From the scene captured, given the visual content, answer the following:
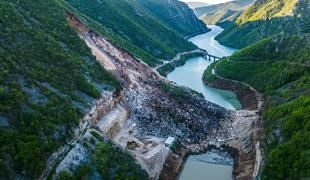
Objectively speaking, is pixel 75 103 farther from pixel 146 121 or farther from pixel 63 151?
pixel 146 121

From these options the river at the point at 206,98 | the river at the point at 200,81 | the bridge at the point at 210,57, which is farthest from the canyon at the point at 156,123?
the bridge at the point at 210,57

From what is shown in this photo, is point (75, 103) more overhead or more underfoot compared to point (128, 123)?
more overhead

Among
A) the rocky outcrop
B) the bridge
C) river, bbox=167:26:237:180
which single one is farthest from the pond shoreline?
the bridge

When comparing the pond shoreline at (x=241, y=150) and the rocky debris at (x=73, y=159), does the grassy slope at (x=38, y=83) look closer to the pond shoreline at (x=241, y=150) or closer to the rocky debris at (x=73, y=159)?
the rocky debris at (x=73, y=159)

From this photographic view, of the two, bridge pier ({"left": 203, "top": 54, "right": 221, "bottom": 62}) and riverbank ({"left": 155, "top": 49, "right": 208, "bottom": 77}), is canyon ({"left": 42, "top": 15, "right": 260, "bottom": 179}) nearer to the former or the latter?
riverbank ({"left": 155, "top": 49, "right": 208, "bottom": 77})

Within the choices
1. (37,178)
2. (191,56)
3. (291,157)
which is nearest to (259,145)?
(291,157)

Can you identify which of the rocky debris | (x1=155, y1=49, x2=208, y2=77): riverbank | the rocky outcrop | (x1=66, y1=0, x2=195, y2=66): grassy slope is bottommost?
(x1=155, y1=49, x2=208, y2=77): riverbank

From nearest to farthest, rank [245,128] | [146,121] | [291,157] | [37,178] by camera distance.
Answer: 1. [37,178]
2. [291,157]
3. [146,121]
4. [245,128]

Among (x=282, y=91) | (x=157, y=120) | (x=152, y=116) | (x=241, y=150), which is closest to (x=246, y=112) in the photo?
(x=282, y=91)
